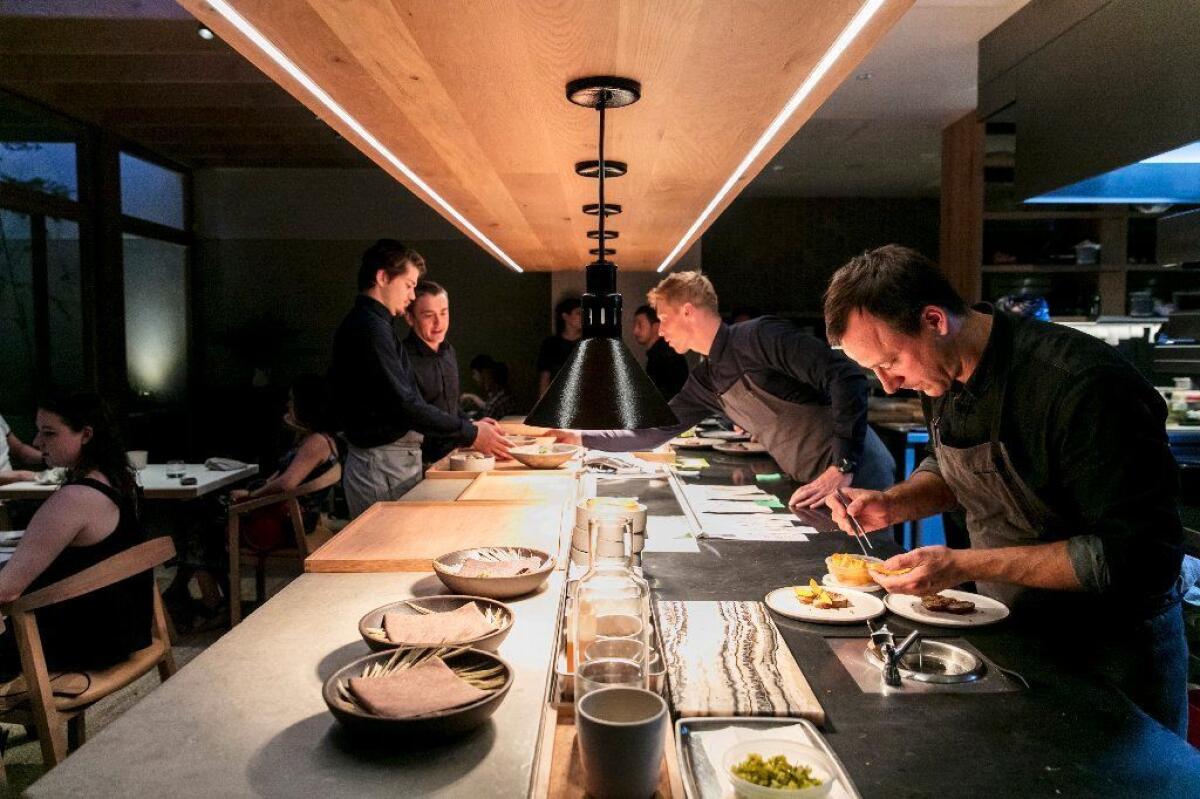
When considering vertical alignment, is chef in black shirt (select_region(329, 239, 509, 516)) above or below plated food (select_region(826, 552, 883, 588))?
above

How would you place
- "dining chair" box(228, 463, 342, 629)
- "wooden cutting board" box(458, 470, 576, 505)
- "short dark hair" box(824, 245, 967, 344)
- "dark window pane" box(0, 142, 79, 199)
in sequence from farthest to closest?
"dark window pane" box(0, 142, 79, 199) → "dining chair" box(228, 463, 342, 629) → "wooden cutting board" box(458, 470, 576, 505) → "short dark hair" box(824, 245, 967, 344)

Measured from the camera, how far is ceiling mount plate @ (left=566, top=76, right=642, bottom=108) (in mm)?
1656

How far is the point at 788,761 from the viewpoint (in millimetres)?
1072

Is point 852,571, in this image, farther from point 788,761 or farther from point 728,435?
point 728,435

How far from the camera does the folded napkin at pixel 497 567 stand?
1768mm

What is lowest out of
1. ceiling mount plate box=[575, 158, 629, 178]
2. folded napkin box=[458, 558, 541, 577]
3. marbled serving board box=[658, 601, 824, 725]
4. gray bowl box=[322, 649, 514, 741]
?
marbled serving board box=[658, 601, 824, 725]

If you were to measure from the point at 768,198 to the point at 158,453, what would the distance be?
682cm

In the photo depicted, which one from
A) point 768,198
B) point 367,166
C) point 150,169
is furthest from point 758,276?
point 150,169

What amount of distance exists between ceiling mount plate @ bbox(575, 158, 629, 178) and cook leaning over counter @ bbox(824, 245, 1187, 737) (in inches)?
30.0

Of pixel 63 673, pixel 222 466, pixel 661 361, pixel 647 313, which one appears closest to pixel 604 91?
pixel 63 673

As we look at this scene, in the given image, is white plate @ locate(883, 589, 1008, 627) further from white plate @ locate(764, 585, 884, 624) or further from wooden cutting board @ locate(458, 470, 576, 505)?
wooden cutting board @ locate(458, 470, 576, 505)

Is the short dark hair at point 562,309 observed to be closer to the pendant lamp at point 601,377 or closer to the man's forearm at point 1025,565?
the pendant lamp at point 601,377

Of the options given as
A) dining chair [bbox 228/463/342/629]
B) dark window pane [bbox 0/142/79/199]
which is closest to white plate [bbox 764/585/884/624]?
dining chair [bbox 228/463/342/629]

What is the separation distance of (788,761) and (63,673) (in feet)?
7.91
